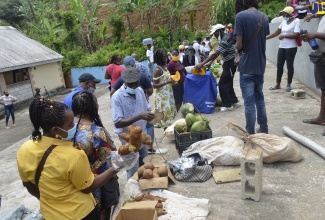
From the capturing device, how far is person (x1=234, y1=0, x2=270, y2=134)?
14.2 feet

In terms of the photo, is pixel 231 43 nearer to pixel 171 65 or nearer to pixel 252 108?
pixel 171 65

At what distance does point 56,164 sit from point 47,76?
18.3 m

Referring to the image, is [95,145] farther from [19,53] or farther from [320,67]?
[19,53]

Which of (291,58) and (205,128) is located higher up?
(291,58)

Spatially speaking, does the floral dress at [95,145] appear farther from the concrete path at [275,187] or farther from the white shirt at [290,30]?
the white shirt at [290,30]

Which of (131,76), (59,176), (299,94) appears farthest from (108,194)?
(299,94)

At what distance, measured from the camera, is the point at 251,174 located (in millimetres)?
3369

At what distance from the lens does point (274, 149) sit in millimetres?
3900

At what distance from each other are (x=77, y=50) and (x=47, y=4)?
32.9 feet

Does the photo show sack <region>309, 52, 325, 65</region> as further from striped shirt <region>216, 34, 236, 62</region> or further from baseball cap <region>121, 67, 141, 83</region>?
baseball cap <region>121, 67, 141, 83</region>

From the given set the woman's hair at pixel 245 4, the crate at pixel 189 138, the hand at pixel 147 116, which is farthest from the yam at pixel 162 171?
the woman's hair at pixel 245 4

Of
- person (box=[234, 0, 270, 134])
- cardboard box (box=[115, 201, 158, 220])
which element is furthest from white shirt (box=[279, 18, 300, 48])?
cardboard box (box=[115, 201, 158, 220])

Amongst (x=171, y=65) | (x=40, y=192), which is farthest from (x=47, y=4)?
(x=40, y=192)

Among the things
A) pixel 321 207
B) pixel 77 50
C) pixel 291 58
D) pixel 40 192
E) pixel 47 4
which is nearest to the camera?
pixel 40 192
